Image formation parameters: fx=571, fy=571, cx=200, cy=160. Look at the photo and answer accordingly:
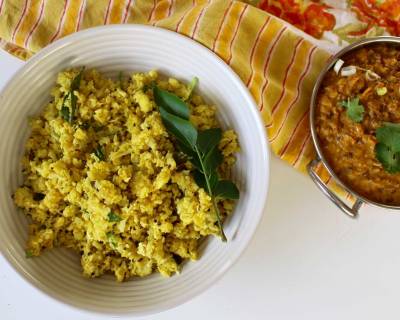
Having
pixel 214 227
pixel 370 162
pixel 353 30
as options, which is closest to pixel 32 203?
pixel 214 227

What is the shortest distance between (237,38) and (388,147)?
43 centimetres

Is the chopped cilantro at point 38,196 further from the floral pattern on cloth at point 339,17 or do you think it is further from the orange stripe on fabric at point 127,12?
the floral pattern on cloth at point 339,17

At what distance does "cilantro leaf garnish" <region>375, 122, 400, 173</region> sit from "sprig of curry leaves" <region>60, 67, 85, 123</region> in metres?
0.66

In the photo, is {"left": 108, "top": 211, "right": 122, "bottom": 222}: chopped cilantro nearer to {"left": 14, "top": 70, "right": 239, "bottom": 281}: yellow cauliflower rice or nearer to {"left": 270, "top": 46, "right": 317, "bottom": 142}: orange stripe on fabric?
{"left": 14, "top": 70, "right": 239, "bottom": 281}: yellow cauliflower rice

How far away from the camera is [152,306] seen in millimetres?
1218

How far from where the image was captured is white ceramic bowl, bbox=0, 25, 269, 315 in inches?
48.0

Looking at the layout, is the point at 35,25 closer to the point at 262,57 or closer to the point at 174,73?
the point at 174,73

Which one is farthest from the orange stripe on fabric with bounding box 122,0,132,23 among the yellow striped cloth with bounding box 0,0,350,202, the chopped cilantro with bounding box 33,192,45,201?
the chopped cilantro with bounding box 33,192,45,201

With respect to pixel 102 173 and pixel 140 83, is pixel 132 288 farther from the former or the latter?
pixel 140 83

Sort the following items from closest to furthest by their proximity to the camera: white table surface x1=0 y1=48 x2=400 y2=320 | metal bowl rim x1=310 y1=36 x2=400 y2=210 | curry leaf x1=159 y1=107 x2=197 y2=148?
1. curry leaf x1=159 y1=107 x2=197 y2=148
2. metal bowl rim x1=310 y1=36 x2=400 y2=210
3. white table surface x1=0 y1=48 x2=400 y2=320

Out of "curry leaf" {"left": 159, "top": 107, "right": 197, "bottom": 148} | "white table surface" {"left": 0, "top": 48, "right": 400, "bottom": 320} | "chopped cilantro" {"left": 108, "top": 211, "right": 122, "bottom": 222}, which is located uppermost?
"curry leaf" {"left": 159, "top": 107, "right": 197, "bottom": 148}

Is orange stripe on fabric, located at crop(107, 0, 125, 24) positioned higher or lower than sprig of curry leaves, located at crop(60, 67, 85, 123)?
higher

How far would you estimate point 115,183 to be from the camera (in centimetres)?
119

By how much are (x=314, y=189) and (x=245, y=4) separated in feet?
1.58
